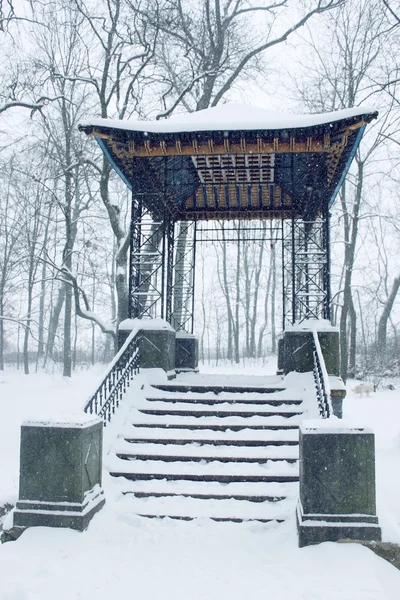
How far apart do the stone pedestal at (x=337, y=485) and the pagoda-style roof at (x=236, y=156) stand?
4.93 meters

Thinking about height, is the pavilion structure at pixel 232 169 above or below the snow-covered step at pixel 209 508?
above

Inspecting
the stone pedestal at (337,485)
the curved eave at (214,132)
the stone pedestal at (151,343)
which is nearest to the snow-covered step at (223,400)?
the stone pedestal at (151,343)

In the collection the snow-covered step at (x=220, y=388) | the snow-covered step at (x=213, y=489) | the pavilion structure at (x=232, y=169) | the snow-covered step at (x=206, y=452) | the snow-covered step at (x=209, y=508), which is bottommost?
the snow-covered step at (x=209, y=508)

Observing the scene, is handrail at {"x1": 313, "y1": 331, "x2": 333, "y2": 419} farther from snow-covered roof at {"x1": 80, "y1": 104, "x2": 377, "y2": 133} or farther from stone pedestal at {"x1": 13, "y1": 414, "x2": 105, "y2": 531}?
snow-covered roof at {"x1": 80, "y1": 104, "x2": 377, "y2": 133}

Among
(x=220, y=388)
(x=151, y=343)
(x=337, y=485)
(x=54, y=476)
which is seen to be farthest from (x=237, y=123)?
(x=54, y=476)

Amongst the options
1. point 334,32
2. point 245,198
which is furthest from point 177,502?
point 334,32

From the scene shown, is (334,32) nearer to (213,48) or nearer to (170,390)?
(213,48)

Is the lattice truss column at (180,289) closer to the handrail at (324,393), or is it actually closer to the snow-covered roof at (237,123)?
the snow-covered roof at (237,123)

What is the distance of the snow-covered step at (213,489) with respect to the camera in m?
5.84

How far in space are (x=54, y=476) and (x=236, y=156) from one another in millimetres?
6772

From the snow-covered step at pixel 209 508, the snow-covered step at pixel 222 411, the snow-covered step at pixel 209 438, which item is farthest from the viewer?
the snow-covered step at pixel 222 411

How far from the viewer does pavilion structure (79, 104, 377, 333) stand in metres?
8.28

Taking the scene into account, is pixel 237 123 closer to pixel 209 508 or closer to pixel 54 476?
pixel 209 508

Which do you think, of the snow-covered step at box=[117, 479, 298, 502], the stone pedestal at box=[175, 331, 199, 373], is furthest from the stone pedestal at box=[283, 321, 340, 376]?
the stone pedestal at box=[175, 331, 199, 373]
